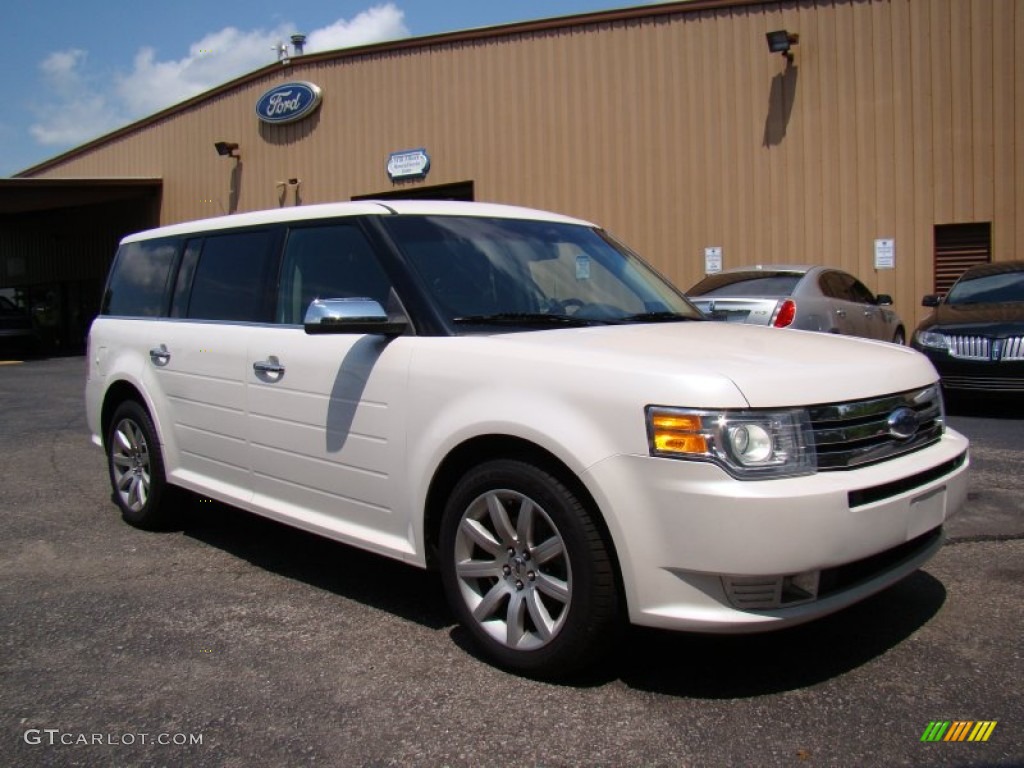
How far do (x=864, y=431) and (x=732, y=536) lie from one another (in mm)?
662

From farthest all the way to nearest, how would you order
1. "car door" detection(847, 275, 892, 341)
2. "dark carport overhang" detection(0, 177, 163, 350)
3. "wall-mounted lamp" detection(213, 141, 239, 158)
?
"dark carport overhang" detection(0, 177, 163, 350), "wall-mounted lamp" detection(213, 141, 239, 158), "car door" detection(847, 275, 892, 341)

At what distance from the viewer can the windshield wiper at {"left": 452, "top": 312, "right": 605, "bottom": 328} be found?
351 cm

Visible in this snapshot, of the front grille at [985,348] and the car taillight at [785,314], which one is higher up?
the car taillight at [785,314]

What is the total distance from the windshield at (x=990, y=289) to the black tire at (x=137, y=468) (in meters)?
8.31

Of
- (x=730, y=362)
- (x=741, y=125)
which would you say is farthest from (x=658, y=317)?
(x=741, y=125)

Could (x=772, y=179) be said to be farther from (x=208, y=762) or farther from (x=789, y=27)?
(x=208, y=762)

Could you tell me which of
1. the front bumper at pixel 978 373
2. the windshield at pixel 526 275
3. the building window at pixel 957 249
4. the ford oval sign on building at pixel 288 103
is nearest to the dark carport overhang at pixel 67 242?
the ford oval sign on building at pixel 288 103

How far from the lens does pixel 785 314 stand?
27.6 ft

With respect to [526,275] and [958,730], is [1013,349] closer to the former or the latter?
[526,275]

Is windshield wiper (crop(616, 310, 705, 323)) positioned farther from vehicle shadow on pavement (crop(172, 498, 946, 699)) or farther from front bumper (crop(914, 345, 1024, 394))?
front bumper (crop(914, 345, 1024, 394))

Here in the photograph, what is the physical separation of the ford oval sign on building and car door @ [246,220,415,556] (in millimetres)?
15259

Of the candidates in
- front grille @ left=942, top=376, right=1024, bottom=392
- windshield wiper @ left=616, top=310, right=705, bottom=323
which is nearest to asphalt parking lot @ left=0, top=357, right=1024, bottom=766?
windshield wiper @ left=616, top=310, right=705, bottom=323

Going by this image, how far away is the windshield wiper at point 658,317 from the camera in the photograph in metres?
3.88

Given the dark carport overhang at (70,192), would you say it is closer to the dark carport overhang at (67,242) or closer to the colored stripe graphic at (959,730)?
the dark carport overhang at (67,242)
